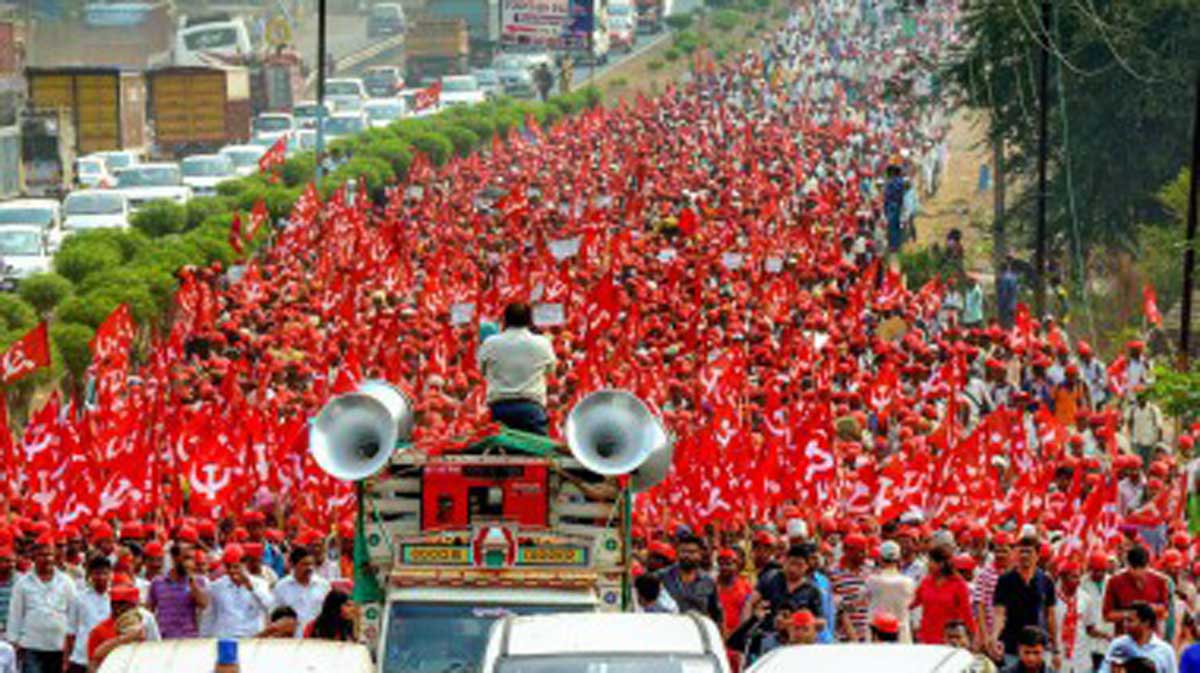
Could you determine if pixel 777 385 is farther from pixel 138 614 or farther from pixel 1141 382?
pixel 138 614

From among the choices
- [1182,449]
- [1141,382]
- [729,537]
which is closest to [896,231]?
[1141,382]

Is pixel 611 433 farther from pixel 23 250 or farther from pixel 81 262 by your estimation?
pixel 23 250

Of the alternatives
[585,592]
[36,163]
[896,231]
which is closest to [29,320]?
[896,231]

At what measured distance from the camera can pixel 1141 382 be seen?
27719 millimetres

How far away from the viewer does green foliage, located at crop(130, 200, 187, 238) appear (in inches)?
1761

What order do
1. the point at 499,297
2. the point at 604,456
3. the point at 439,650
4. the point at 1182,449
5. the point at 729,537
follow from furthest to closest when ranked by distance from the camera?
the point at 499,297 → the point at 1182,449 → the point at 729,537 → the point at 604,456 → the point at 439,650

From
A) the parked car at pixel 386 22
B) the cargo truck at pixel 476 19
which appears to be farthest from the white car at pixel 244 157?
the parked car at pixel 386 22

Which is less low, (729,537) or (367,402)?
(367,402)

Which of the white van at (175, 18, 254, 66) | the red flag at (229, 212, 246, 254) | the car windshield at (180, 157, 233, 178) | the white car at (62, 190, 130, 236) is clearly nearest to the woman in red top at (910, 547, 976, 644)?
the red flag at (229, 212, 246, 254)

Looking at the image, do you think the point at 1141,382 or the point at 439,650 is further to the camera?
the point at 1141,382

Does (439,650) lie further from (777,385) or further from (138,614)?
(777,385)

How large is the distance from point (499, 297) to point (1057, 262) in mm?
13380

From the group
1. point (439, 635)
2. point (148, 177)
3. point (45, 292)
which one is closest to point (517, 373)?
point (439, 635)

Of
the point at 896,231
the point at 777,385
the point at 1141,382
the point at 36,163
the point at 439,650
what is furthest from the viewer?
the point at 36,163
